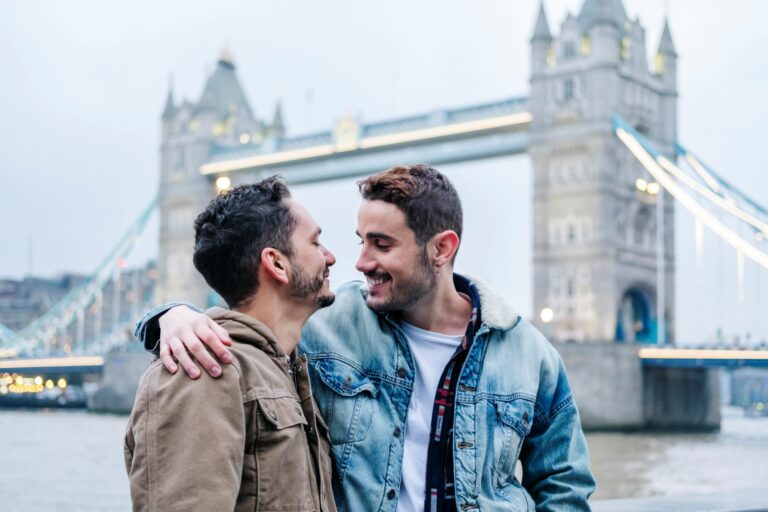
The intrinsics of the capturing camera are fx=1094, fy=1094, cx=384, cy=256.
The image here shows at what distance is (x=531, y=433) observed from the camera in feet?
7.13

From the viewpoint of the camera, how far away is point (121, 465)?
41.9ft

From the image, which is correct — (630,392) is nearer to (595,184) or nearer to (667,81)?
(595,184)

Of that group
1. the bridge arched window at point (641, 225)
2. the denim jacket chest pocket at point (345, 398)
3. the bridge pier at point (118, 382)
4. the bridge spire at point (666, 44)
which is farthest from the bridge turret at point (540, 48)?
the denim jacket chest pocket at point (345, 398)

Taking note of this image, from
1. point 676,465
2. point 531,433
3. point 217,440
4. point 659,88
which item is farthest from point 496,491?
point 659,88

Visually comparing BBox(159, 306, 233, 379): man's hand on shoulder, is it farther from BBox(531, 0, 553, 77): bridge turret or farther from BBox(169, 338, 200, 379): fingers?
BBox(531, 0, 553, 77): bridge turret

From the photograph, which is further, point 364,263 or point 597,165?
point 597,165

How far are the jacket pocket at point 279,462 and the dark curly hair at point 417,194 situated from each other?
556mm

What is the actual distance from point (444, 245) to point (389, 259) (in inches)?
5.0

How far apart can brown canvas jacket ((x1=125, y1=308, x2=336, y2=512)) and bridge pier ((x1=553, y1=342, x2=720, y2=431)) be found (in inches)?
845

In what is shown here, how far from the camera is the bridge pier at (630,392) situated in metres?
23.3

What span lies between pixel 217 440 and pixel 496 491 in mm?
731

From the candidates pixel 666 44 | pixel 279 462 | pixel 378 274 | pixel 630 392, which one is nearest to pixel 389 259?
pixel 378 274

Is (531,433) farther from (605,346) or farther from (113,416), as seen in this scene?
(113,416)

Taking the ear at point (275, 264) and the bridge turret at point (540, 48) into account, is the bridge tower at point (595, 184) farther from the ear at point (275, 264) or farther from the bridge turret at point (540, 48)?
the ear at point (275, 264)
